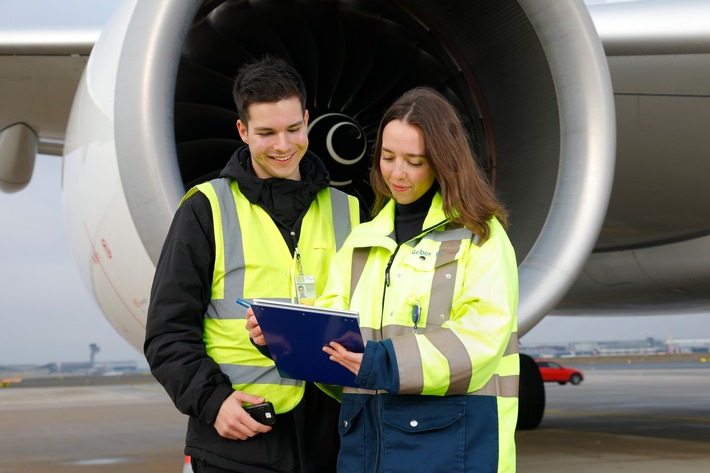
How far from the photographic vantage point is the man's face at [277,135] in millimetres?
1684

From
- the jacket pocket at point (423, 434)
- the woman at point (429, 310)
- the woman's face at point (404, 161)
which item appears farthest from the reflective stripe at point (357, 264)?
the jacket pocket at point (423, 434)

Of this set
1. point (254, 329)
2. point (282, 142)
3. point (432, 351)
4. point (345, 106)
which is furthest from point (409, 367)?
point (345, 106)

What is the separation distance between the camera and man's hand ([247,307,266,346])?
147 cm

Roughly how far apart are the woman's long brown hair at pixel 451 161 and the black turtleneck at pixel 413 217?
0.05m

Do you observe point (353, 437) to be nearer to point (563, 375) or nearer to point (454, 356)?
point (454, 356)

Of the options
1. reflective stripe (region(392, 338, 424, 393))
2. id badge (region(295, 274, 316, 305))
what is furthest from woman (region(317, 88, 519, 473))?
id badge (region(295, 274, 316, 305))

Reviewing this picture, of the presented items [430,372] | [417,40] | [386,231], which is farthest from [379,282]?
[417,40]

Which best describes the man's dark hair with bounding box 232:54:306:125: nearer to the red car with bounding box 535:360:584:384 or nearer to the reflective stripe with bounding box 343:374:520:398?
the reflective stripe with bounding box 343:374:520:398

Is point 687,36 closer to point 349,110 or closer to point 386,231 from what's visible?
point 349,110

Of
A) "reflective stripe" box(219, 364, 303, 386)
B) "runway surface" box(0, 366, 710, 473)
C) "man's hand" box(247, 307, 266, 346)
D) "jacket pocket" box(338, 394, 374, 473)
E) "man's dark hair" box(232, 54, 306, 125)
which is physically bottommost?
"runway surface" box(0, 366, 710, 473)

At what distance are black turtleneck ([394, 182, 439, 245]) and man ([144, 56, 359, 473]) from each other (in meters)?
0.21

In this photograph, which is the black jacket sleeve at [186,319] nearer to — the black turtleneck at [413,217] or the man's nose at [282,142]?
the man's nose at [282,142]

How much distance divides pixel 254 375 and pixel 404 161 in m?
0.47

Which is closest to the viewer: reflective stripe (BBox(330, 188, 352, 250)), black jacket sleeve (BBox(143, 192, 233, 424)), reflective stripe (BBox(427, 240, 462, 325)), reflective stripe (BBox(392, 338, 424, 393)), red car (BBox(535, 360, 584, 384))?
reflective stripe (BBox(392, 338, 424, 393))
